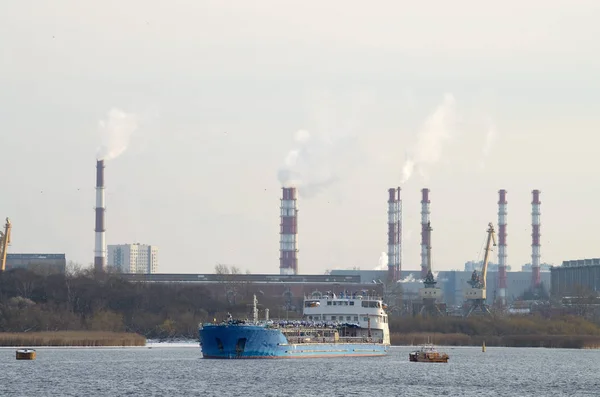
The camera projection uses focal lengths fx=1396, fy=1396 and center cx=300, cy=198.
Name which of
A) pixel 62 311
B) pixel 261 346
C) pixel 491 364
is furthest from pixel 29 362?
pixel 62 311

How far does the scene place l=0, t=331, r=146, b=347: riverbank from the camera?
172m

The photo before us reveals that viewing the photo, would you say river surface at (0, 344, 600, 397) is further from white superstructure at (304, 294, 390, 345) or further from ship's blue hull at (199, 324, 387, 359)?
white superstructure at (304, 294, 390, 345)

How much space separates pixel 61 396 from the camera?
307 feet

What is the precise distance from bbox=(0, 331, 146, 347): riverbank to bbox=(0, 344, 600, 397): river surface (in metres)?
14.0

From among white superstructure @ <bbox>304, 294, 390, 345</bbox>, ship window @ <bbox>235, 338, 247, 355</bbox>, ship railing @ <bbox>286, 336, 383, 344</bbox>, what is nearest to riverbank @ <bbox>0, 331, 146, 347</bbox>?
white superstructure @ <bbox>304, 294, 390, 345</bbox>

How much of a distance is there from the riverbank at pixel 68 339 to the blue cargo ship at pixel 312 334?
91.5ft

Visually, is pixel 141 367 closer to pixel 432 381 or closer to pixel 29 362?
pixel 29 362

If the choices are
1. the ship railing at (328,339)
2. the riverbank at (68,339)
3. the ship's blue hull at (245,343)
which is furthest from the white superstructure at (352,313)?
the riverbank at (68,339)

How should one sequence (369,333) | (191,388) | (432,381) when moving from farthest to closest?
(369,333), (432,381), (191,388)

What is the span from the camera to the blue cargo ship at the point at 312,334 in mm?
136875

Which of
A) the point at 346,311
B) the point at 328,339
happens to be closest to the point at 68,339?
the point at 346,311

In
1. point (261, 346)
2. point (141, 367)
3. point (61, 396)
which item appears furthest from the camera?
point (261, 346)

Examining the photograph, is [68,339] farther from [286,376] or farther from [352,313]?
[286,376]

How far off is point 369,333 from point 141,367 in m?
38.1
